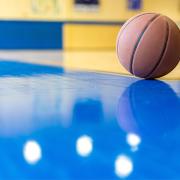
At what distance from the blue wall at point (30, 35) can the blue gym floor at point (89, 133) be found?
19.0ft

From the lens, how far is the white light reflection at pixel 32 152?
90 centimetres

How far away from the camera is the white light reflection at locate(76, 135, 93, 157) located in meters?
0.95

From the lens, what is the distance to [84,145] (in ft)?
3.29

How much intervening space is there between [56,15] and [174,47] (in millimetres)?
5811

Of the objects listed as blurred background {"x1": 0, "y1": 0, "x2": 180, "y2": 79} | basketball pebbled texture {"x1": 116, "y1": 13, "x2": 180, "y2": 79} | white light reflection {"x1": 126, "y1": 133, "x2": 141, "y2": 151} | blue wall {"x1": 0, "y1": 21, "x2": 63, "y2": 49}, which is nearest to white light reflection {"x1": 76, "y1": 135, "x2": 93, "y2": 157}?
white light reflection {"x1": 126, "y1": 133, "x2": 141, "y2": 151}

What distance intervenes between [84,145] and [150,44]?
1349 millimetres

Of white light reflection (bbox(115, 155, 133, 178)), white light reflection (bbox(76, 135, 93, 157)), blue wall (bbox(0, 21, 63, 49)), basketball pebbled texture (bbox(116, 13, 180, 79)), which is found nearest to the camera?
white light reflection (bbox(115, 155, 133, 178))

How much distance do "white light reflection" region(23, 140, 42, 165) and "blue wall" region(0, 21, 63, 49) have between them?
677cm

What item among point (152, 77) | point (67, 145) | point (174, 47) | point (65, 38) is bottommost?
point (65, 38)

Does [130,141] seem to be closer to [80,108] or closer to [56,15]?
[80,108]

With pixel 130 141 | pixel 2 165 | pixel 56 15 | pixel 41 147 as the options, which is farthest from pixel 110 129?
pixel 56 15

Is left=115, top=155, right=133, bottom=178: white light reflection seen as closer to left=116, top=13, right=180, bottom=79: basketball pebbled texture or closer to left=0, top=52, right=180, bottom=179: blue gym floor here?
left=0, top=52, right=180, bottom=179: blue gym floor

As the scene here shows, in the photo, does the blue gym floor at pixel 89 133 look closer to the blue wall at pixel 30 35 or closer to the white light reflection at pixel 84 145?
the white light reflection at pixel 84 145

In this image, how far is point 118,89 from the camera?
2010mm
